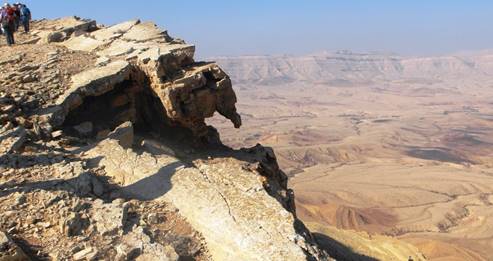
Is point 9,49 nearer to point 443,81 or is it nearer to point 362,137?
point 362,137

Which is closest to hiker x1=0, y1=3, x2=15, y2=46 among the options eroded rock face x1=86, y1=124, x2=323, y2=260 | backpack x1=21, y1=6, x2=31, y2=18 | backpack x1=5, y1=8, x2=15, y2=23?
backpack x1=5, y1=8, x2=15, y2=23

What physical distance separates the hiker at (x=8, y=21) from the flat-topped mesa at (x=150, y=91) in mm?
4063

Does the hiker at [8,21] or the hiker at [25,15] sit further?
the hiker at [25,15]

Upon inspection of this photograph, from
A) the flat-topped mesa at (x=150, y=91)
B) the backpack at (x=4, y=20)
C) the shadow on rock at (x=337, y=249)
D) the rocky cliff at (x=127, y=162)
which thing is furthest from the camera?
the backpack at (x=4, y=20)

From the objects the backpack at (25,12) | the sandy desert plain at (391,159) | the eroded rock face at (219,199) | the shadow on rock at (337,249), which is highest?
the backpack at (25,12)

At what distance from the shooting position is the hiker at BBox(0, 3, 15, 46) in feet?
60.4

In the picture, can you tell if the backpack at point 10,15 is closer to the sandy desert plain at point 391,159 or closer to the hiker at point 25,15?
the hiker at point 25,15

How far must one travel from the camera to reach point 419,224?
43.3 m

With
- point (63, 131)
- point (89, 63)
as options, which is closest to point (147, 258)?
point (63, 131)

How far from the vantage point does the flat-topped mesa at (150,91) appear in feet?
47.9

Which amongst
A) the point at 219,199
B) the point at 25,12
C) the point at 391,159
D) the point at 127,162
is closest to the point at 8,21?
the point at 25,12

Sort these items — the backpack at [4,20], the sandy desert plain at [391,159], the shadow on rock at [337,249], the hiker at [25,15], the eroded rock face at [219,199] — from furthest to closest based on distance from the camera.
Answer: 1. the sandy desert plain at [391,159]
2. the hiker at [25,15]
3. the backpack at [4,20]
4. the shadow on rock at [337,249]
5. the eroded rock face at [219,199]

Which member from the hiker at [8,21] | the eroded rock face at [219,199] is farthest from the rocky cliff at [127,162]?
the hiker at [8,21]

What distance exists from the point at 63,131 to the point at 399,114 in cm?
11266
